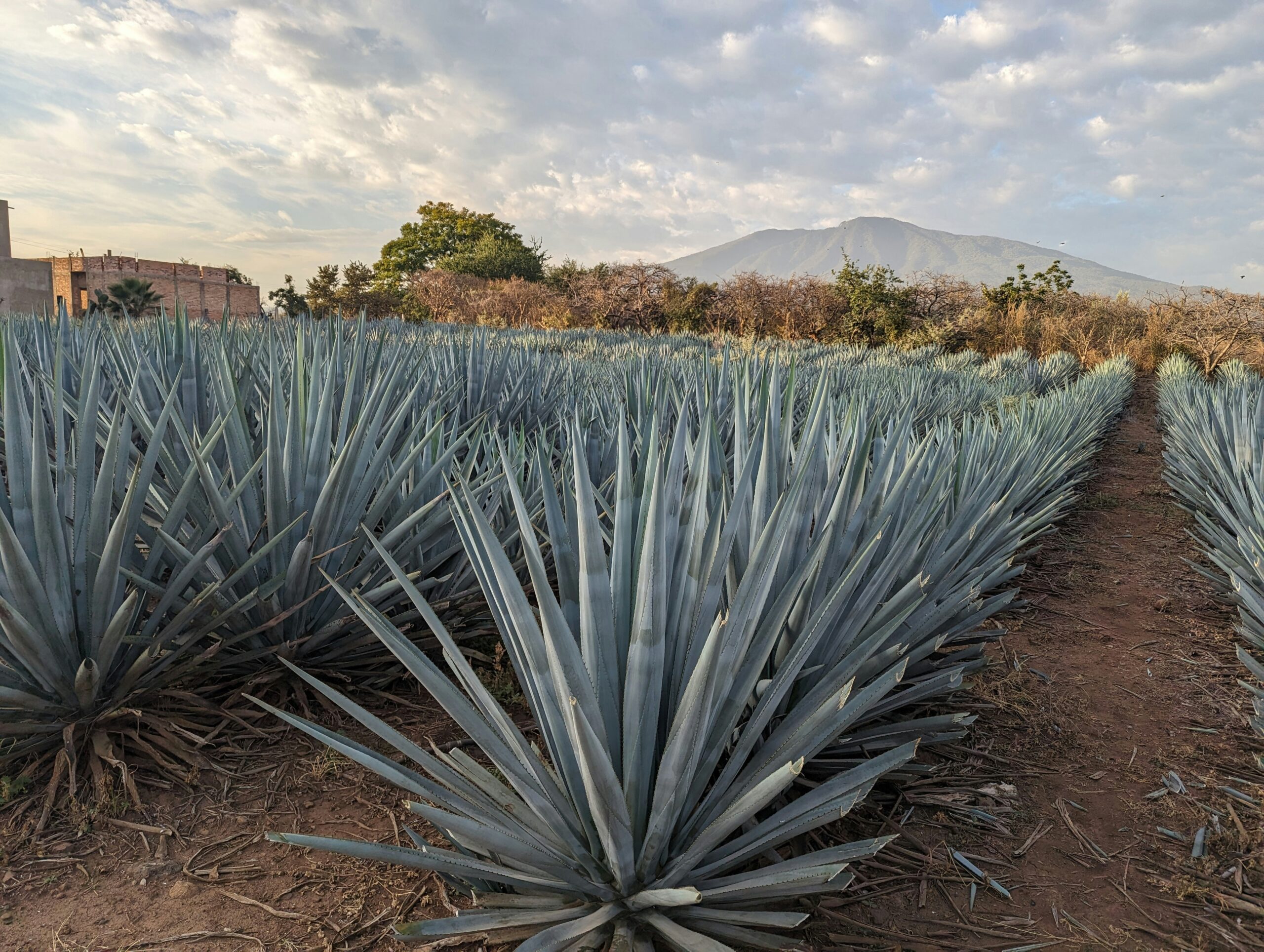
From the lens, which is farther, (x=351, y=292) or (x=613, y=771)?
(x=351, y=292)

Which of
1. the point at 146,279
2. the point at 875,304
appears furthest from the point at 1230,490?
the point at 146,279

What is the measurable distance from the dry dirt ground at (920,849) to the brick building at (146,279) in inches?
1480

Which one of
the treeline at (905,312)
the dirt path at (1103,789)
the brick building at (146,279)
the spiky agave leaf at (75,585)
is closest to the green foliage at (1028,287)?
the treeline at (905,312)

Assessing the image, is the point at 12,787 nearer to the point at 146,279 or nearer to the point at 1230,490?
the point at 1230,490

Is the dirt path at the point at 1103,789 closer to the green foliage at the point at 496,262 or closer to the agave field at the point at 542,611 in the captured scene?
the agave field at the point at 542,611

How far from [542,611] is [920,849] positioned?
3.94ft

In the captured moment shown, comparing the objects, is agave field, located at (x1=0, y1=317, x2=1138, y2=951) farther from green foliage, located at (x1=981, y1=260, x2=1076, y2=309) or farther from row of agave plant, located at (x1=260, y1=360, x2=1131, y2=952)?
green foliage, located at (x1=981, y1=260, x2=1076, y2=309)

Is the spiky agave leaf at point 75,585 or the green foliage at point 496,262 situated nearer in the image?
the spiky agave leaf at point 75,585

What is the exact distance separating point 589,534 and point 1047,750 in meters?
1.80

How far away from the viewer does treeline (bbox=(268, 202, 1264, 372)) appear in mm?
20297

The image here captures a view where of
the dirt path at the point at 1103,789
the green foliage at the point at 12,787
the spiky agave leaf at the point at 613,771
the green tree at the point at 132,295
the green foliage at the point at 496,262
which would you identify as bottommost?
the dirt path at the point at 1103,789

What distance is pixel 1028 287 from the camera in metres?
25.8

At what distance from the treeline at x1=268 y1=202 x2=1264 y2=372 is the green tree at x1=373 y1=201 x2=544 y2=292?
79.6ft

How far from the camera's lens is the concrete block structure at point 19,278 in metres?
27.4
